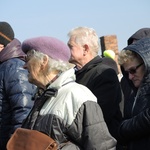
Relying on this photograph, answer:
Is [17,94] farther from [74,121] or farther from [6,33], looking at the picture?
[74,121]

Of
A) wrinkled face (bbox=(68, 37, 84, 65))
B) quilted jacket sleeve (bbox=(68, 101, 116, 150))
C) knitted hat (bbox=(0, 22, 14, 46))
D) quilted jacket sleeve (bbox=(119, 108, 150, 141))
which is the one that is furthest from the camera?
knitted hat (bbox=(0, 22, 14, 46))

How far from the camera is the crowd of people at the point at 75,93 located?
7.86 feet

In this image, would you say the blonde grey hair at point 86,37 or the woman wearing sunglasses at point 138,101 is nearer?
the woman wearing sunglasses at point 138,101

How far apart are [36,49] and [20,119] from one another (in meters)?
0.95

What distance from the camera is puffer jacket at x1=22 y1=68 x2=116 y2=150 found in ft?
7.79

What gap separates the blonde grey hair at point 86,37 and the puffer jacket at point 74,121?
1.34m

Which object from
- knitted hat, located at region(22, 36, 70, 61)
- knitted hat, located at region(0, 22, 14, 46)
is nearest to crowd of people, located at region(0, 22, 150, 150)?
knitted hat, located at region(22, 36, 70, 61)

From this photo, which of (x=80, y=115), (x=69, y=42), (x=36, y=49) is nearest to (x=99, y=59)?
(x=69, y=42)

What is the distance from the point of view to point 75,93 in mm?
2457

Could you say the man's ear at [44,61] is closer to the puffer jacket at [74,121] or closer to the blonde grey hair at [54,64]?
the blonde grey hair at [54,64]

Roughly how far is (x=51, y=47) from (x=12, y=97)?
97 centimetres

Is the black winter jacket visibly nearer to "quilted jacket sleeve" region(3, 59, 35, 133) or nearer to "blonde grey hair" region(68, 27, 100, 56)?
"blonde grey hair" region(68, 27, 100, 56)

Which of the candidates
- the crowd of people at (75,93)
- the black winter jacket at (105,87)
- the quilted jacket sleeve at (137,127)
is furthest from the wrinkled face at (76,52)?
the quilted jacket sleeve at (137,127)

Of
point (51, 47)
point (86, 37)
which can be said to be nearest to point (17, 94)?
point (86, 37)
